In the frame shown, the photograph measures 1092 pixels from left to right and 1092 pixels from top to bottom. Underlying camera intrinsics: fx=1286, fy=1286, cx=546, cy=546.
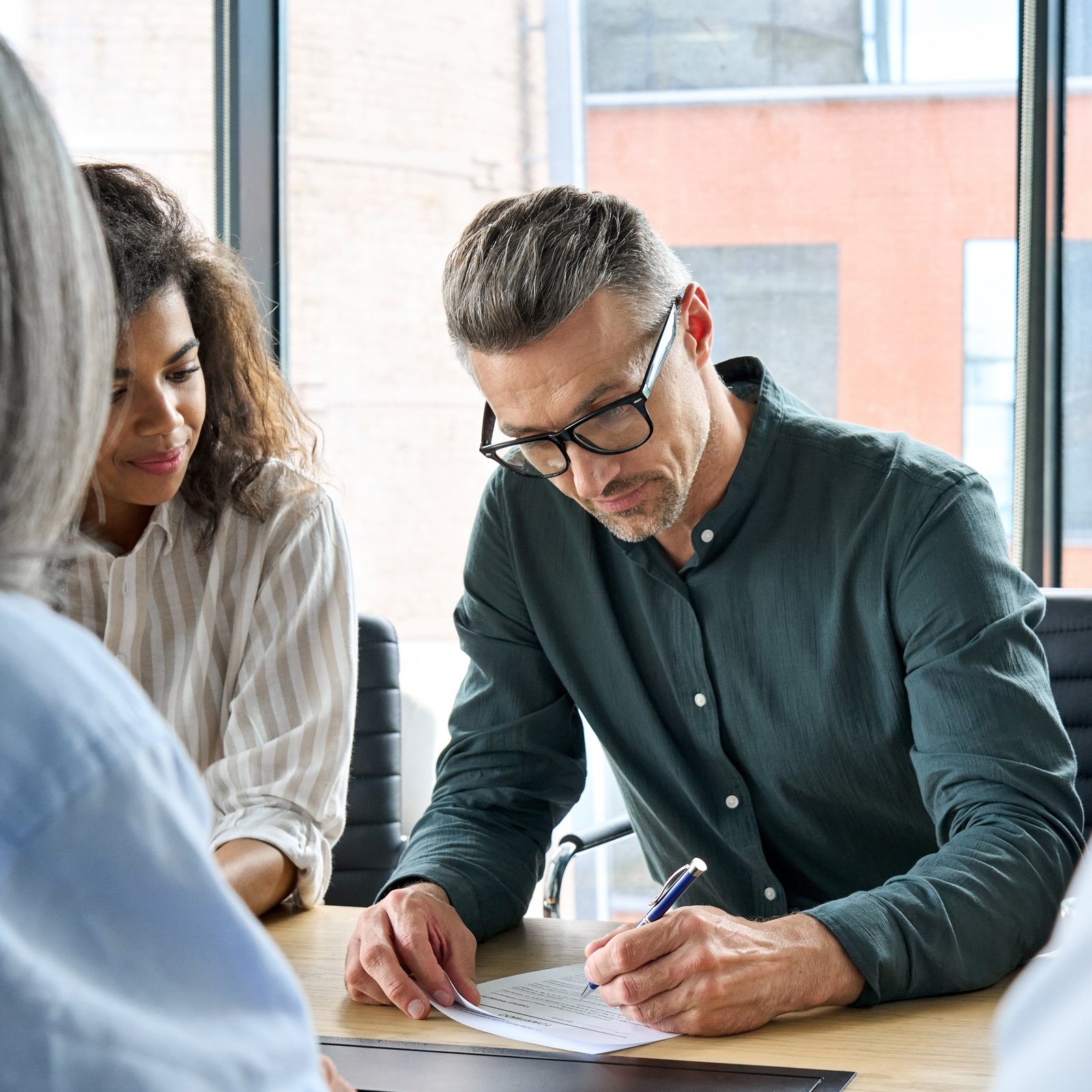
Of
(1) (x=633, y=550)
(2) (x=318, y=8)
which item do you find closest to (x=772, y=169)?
(2) (x=318, y=8)

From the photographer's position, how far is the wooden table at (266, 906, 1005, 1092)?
1.01 meters

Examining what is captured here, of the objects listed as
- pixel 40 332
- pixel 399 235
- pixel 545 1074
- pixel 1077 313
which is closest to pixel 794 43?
pixel 1077 313

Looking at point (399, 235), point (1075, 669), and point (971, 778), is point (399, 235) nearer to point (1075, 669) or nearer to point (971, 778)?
point (1075, 669)

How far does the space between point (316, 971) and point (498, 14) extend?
8.15 feet

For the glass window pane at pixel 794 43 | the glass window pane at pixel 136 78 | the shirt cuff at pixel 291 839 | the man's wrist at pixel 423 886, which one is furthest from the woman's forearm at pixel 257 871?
the glass window pane at pixel 794 43

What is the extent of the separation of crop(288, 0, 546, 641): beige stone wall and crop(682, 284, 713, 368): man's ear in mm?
1579

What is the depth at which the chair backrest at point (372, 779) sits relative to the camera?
6.63ft

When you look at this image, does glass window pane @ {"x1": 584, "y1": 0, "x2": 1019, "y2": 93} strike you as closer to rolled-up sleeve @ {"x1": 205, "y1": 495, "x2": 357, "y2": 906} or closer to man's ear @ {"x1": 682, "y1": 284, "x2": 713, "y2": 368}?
man's ear @ {"x1": 682, "y1": 284, "x2": 713, "y2": 368}

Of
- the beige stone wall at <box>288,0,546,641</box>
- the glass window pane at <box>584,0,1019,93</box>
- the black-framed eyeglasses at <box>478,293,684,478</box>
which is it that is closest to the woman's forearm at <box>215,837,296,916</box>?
the black-framed eyeglasses at <box>478,293,684,478</box>

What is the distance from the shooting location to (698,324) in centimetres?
165

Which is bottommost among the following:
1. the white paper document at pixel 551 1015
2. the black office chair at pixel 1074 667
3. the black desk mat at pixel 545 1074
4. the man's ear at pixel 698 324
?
the white paper document at pixel 551 1015

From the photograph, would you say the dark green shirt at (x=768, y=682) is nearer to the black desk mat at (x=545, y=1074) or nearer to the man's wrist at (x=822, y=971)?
the man's wrist at (x=822, y=971)

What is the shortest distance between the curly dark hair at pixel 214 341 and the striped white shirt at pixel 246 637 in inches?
1.6

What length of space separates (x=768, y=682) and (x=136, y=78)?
2302mm
